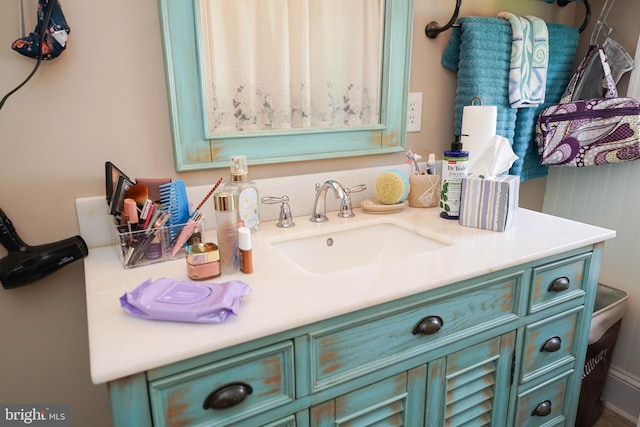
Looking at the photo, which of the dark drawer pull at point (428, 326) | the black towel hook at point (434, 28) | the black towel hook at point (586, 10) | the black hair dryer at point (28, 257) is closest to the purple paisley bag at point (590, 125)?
the black towel hook at point (586, 10)

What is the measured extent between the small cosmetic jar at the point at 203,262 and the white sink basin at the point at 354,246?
0.92 feet

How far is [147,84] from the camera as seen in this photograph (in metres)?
1.00

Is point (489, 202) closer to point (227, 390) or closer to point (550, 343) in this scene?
point (550, 343)

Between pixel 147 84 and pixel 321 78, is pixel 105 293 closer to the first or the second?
pixel 147 84

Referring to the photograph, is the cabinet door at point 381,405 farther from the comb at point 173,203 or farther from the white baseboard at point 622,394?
the white baseboard at point 622,394

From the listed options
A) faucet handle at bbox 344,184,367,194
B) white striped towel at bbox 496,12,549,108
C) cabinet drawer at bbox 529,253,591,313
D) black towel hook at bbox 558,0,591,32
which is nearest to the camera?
cabinet drawer at bbox 529,253,591,313

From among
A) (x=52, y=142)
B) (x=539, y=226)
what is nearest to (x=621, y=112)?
(x=539, y=226)

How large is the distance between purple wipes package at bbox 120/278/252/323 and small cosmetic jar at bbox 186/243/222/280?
0.05 meters

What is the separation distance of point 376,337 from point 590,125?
4.01 feet

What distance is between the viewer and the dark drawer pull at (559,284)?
3.42 ft

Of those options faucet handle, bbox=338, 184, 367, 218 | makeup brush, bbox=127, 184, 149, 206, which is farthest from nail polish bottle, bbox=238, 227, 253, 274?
faucet handle, bbox=338, 184, 367, 218

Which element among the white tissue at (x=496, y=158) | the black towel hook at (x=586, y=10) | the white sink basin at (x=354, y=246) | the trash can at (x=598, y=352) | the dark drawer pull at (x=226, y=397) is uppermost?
the black towel hook at (x=586, y=10)

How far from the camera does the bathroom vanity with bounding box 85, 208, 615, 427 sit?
64 cm

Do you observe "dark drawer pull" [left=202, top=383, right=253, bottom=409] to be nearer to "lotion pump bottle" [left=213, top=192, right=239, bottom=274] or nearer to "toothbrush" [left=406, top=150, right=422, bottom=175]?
"lotion pump bottle" [left=213, top=192, right=239, bottom=274]
